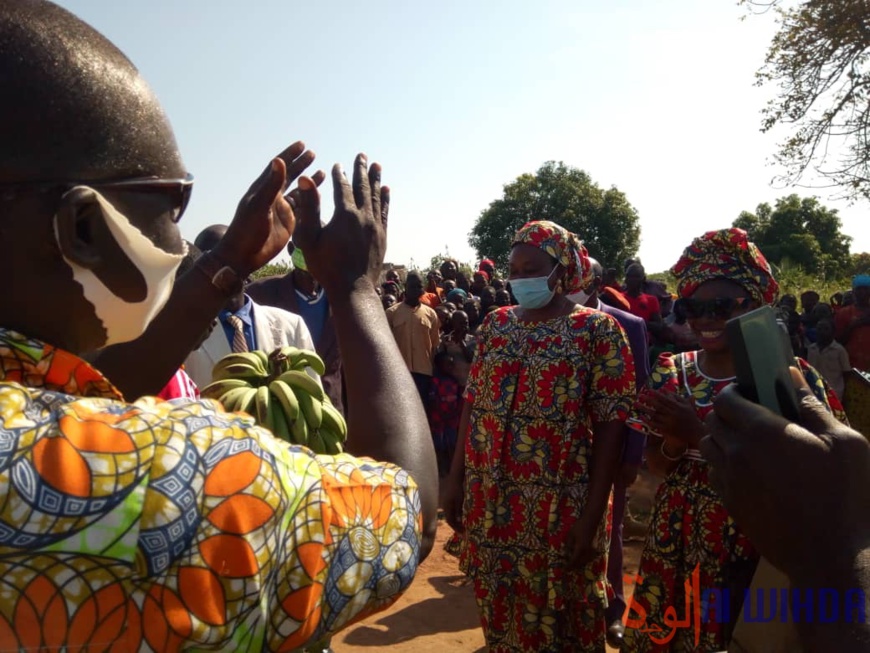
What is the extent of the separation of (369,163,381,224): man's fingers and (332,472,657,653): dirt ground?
13.0 ft

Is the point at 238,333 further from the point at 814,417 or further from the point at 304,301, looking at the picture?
the point at 814,417

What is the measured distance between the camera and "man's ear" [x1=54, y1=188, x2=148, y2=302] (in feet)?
3.37

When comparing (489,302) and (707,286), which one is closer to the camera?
(707,286)

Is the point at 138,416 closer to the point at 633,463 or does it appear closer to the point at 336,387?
the point at 633,463

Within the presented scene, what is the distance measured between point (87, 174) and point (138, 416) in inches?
13.9

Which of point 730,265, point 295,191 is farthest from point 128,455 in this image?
point 730,265

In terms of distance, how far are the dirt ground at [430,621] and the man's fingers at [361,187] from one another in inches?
157

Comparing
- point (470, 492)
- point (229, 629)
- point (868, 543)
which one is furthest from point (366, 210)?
point (470, 492)

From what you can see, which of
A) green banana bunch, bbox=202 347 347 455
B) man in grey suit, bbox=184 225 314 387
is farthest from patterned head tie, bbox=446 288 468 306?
green banana bunch, bbox=202 347 347 455

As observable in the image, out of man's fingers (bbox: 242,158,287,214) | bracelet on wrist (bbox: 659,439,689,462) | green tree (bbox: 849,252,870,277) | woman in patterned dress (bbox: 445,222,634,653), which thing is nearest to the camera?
man's fingers (bbox: 242,158,287,214)

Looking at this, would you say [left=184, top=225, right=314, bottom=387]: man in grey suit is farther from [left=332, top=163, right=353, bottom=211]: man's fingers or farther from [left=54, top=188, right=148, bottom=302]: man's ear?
[left=54, top=188, right=148, bottom=302]: man's ear

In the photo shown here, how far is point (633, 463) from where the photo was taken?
3717 mm

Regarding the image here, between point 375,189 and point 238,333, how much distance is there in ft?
6.75

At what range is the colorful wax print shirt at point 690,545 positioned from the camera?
8.73 ft
